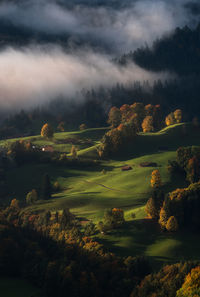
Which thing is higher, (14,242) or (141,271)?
(14,242)

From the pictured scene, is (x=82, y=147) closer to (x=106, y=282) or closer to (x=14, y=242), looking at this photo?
(x=14, y=242)

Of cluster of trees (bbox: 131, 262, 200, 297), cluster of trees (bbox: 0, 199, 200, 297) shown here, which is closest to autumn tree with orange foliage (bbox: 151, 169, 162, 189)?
cluster of trees (bbox: 0, 199, 200, 297)

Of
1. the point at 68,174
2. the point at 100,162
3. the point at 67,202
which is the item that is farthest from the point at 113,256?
the point at 100,162

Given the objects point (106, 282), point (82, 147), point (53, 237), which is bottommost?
point (106, 282)

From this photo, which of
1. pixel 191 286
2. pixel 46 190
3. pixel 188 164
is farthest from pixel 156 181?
pixel 191 286

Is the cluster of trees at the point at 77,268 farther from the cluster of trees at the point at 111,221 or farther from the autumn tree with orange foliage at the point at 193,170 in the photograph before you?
the autumn tree with orange foliage at the point at 193,170
